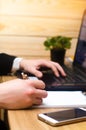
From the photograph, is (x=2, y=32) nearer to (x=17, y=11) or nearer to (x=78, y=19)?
(x=17, y=11)

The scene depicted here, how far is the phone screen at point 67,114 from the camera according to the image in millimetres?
826

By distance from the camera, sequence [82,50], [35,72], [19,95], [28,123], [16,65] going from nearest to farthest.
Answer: [28,123], [19,95], [35,72], [16,65], [82,50]

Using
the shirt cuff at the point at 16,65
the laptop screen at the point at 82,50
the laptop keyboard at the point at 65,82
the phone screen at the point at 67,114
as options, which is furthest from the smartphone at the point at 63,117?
the laptop screen at the point at 82,50

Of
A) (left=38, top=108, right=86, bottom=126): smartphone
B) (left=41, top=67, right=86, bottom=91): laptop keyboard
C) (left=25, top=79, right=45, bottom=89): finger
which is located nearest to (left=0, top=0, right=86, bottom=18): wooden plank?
(left=41, top=67, right=86, bottom=91): laptop keyboard

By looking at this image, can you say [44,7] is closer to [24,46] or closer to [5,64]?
[24,46]

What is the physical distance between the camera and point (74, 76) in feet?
4.52

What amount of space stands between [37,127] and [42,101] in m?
0.19

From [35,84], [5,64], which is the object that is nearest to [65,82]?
[35,84]

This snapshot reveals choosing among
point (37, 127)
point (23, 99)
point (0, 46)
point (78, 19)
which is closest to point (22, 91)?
point (23, 99)

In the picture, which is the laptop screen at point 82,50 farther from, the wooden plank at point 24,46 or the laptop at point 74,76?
the wooden plank at point 24,46

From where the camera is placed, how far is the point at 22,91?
3.06 ft

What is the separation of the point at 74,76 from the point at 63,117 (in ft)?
1.84

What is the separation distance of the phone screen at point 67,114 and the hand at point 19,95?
0.35ft

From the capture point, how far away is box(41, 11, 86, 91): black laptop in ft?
3.74
